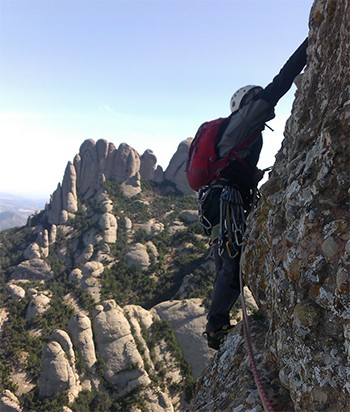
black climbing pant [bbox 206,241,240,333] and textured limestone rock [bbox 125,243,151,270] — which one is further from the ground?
black climbing pant [bbox 206,241,240,333]

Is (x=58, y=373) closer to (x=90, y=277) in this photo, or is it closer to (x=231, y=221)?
(x=90, y=277)

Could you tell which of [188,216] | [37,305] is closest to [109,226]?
[188,216]

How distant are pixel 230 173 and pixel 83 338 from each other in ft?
97.9

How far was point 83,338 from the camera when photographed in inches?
1196

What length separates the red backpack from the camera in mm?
4535

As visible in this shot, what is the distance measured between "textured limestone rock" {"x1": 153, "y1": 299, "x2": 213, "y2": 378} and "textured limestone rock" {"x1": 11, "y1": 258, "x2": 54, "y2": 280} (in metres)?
21.7

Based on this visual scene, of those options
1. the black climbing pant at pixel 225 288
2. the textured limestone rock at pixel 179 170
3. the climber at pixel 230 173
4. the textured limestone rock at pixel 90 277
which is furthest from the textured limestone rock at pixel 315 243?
the textured limestone rock at pixel 179 170

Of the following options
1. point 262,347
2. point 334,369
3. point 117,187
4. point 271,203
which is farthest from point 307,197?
point 117,187

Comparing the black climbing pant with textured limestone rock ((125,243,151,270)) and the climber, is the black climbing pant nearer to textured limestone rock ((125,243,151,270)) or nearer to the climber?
the climber

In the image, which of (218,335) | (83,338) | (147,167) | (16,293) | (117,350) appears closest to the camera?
(218,335)

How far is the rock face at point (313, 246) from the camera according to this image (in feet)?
7.38

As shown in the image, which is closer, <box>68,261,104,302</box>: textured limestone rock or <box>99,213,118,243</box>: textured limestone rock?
<box>68,261,104,302</box>: textured limestone rock

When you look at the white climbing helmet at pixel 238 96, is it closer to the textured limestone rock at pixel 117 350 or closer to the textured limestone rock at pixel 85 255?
the textured limestone rock at pixel 117 350

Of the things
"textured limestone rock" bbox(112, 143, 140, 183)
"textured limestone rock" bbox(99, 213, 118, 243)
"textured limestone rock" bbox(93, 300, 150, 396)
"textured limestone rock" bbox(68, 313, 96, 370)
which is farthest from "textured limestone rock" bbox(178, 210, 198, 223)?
"textured limestone rock" bbox(68, 313, 96, 370)
